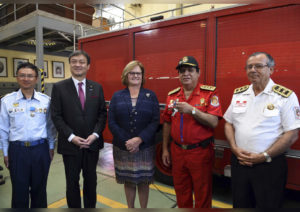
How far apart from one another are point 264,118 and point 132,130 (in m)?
1.17

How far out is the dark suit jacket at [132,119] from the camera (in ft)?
7.32

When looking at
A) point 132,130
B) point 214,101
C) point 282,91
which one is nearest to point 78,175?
point 132,130

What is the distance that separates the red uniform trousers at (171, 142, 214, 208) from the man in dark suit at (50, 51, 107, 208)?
86 cm

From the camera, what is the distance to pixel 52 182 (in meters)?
3.66

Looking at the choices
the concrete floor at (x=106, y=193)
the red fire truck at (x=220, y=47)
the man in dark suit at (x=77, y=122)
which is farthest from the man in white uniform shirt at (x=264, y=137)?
the man in dark suit at (x=77, y=122)

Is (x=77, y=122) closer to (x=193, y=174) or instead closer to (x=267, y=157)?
(x=193, y=174)

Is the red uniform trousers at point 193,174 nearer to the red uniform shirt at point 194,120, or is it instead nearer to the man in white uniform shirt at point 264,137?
the red uniform shirt at point 194,120

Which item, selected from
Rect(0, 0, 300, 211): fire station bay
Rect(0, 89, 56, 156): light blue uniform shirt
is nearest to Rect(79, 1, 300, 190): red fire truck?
Rect(0, 0, 300, 211): fire station bay

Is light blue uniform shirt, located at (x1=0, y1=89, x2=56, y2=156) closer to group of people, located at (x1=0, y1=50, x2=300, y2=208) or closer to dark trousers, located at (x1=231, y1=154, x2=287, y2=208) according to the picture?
group of people, located at (x1=0, y1=50, x2=300, y2=208)

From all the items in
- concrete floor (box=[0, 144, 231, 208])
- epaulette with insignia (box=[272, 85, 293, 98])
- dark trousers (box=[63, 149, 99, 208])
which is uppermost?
epaulette with insignia (box=[272, 85, 293, 98])

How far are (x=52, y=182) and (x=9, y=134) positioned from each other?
1761mm

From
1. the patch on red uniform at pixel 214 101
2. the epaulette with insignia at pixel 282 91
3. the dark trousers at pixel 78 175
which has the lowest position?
the dark trousers at pixel 78 175

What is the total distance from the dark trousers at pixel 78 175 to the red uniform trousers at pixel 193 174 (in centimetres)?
86

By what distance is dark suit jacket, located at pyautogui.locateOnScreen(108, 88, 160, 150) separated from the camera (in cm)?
223
